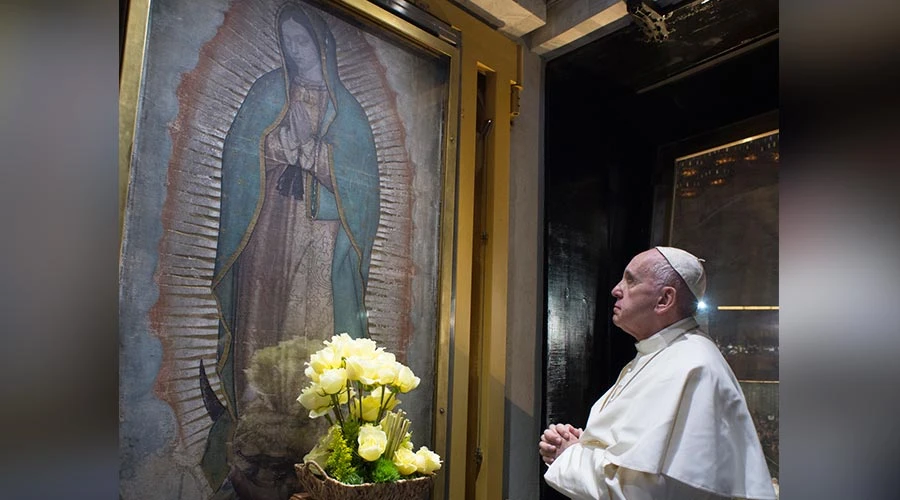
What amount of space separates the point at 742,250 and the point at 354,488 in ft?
8.78

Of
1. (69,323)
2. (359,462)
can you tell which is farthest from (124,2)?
(69,323)

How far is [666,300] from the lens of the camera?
8.14 ft

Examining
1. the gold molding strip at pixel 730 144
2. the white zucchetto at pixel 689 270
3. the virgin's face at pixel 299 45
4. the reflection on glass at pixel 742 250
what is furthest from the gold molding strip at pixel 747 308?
the virgin's face at pixel 299 45

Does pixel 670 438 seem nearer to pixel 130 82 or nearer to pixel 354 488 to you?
pixel 354 488

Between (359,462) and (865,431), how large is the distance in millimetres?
2073

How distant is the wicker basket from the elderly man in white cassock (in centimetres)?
53

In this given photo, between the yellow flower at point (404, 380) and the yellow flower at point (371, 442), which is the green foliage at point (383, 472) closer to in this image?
the yellow flower at point (371, 442)

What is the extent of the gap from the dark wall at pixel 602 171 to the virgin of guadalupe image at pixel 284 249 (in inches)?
54.9

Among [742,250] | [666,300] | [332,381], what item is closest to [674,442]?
[666,300]

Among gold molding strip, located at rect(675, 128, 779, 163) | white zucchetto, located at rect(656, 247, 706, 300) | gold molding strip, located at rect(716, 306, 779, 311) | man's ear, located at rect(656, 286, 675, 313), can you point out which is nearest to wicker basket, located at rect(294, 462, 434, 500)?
man's ear, located at rect(656, 286, 675, 313)

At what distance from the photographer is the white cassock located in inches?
77.9

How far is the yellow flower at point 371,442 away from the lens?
79.8 inches

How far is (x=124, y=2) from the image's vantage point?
1911mm

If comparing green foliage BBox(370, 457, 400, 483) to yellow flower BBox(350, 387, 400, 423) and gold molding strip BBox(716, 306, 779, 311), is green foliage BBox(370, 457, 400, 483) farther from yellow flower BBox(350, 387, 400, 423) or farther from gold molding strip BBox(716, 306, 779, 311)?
gold molding strip BBox(716, 306, 779, 311)
